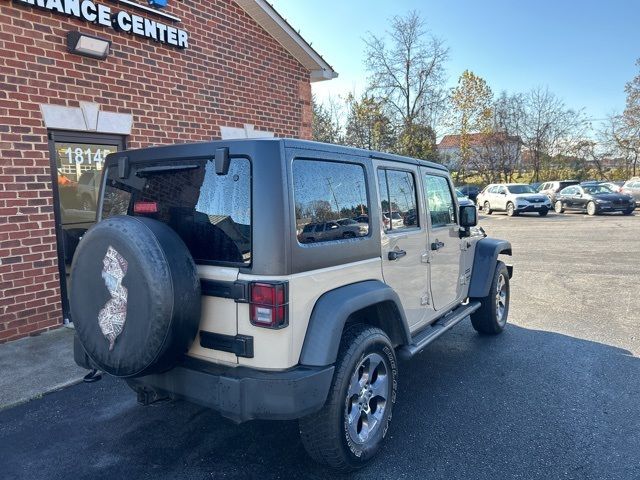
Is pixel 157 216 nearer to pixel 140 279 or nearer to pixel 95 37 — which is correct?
pixel 140 279

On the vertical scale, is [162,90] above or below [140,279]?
above

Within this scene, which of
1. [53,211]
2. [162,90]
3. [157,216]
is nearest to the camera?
[157,216]

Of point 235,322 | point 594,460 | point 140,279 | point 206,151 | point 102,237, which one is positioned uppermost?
point 206,151

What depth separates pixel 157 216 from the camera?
2.78m

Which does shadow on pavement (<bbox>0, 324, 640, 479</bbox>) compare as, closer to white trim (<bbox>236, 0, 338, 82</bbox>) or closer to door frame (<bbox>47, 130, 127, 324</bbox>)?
door frame (<bbox>47, 130, 127, 324</bbox>)

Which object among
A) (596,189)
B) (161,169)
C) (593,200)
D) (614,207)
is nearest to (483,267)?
(161,169)

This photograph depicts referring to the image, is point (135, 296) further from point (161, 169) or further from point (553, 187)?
point (553, 187)

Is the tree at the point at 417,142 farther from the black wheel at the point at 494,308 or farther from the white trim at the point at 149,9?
the black wheel at the point at 494,308

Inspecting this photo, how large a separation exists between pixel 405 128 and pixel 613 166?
1980 centimetres

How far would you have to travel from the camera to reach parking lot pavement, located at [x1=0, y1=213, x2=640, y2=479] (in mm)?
2752

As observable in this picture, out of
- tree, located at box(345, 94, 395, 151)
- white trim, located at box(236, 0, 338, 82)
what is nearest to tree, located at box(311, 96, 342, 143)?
tree, located at box(345, 94, 395, 151)

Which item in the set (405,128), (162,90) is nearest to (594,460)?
(162,90)

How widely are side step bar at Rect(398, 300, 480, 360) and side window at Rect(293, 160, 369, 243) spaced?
954mm

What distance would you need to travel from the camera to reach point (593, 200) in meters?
20.3
